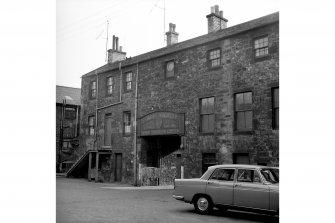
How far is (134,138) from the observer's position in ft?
63.0

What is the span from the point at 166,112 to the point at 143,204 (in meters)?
6.69

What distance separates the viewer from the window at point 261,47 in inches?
523

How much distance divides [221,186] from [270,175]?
3.97 feet

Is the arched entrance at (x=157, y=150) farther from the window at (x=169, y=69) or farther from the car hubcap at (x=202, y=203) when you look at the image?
the car hubcap at (x=202, y=203)

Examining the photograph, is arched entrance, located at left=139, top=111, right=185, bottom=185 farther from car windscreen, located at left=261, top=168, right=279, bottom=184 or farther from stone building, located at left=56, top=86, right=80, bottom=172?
car windscreen, located at left=261, top=168, right=279, bottom=184

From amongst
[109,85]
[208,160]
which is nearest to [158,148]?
[208,160]

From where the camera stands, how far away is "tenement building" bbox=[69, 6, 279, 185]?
1326 centimetres

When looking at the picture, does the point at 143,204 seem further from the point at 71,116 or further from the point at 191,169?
the point at 71,116

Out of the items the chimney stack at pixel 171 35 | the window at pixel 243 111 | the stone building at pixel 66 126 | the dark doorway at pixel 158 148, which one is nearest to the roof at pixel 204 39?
the chimney stack at pixel 171 35

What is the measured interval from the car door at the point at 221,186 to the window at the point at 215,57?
6694 mm

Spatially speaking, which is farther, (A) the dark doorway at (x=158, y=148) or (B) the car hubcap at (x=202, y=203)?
(A) the dark doorway at (x=158, y=148)

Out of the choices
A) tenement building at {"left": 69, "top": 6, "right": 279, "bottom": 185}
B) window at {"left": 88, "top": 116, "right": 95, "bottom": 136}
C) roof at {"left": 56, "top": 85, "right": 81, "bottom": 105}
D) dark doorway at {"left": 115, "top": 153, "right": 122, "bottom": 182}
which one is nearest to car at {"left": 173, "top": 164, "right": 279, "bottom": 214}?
tenement building at {"left": 69, "top": 6, "right": 279, "bottom": 185}

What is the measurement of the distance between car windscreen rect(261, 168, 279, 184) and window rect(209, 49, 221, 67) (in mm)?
6967
